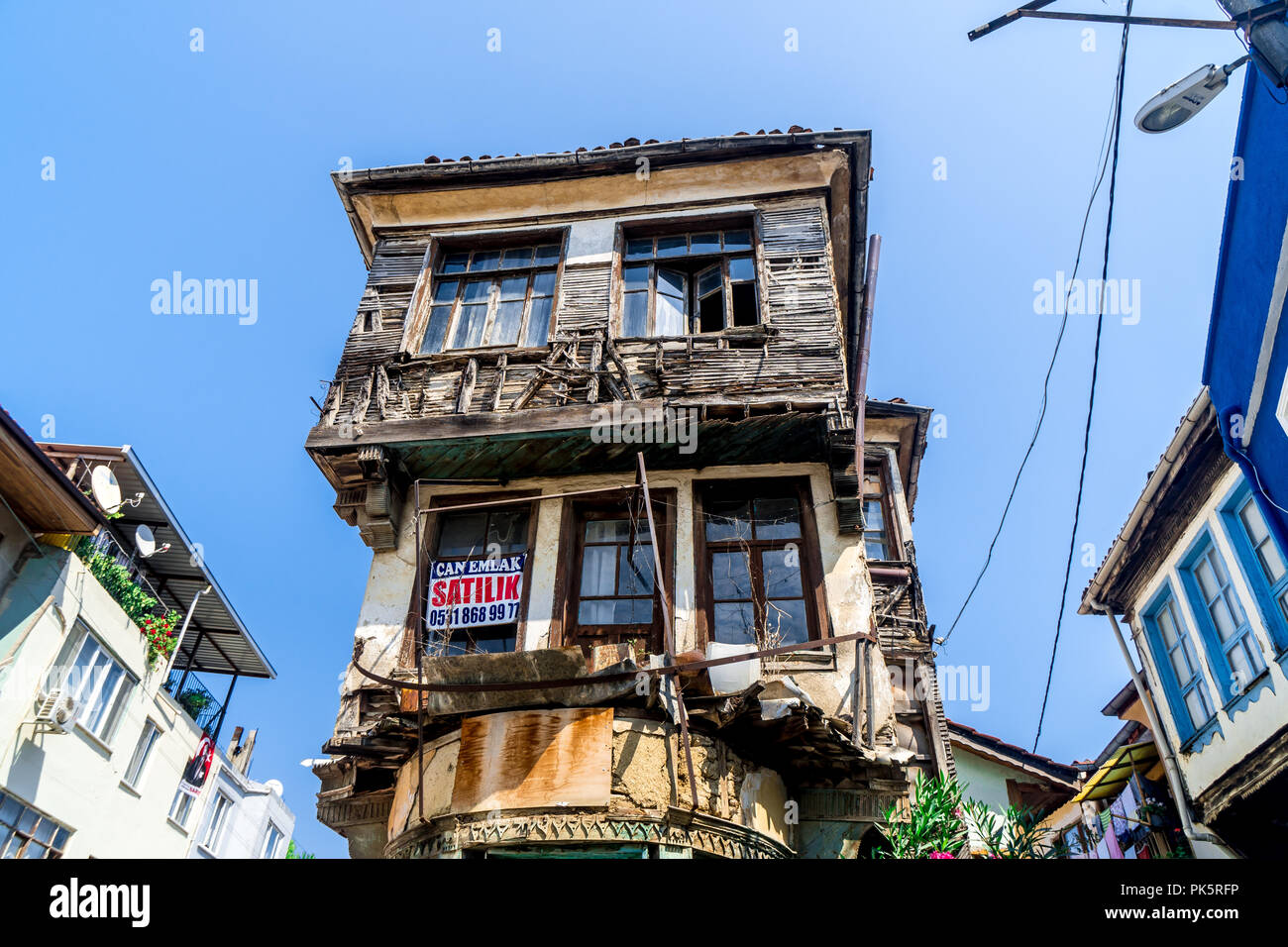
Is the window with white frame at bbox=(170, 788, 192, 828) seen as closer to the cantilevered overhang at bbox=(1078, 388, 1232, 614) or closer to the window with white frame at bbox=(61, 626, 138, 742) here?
the window with white frame at bbox=(61, 626, 138, 742)

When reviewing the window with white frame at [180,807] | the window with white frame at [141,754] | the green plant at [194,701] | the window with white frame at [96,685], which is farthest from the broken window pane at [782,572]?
the green plant at [194,701]

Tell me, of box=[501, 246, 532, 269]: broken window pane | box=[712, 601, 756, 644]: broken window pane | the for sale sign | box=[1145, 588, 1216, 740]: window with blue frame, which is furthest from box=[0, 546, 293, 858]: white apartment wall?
box=[1145, 588, 1216, 740]: window with blue frame

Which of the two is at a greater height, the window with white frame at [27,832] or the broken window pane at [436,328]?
the broken window pane at [436,328]

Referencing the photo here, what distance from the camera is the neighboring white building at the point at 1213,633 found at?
10383mm

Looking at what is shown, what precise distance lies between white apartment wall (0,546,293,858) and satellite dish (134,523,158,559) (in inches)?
41.9

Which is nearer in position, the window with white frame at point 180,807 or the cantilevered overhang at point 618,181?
the cantilevered overhang at point 618,181

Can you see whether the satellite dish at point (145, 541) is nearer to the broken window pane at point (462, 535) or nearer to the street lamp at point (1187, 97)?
the broken window pane at point (462, 535)

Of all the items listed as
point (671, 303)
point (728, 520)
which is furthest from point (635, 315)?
point (728, 520)

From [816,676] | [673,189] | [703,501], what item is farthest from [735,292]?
[816,676]

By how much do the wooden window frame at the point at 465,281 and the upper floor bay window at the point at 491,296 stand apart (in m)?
0.01

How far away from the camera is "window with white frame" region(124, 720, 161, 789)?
60.1 ft

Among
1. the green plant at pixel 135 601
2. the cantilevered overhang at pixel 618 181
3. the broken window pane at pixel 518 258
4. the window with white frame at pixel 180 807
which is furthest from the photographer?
the window with white frame at pixel 180 807

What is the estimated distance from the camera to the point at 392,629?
29.1ft
